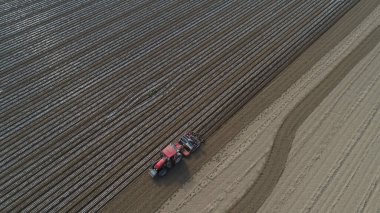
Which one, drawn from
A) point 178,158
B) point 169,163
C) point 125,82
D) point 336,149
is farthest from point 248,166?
point 125,82

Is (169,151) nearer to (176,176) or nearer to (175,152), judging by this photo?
(175,152)

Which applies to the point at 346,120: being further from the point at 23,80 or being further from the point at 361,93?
the point at 23,80

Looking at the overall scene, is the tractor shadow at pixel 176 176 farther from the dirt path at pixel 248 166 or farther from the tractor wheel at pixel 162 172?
the dirt path at pixel 248 166

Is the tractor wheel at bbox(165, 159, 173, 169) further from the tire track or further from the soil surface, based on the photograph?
the tire track

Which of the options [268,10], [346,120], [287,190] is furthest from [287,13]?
[287,190]

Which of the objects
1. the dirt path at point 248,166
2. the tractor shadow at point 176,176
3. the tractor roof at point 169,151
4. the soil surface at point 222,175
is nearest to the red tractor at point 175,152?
the tractor roof at point 169,151

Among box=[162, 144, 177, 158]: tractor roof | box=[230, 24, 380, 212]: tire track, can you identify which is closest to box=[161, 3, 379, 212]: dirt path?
box=[230, 24, 380, 212]: tire track

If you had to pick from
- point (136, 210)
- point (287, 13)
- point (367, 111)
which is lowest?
point (367, 111)
